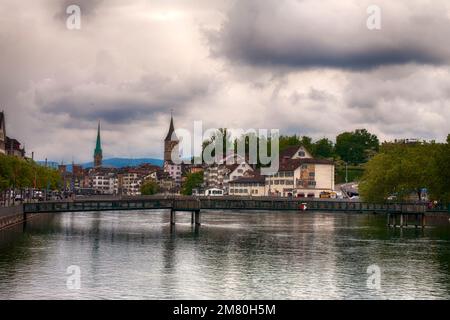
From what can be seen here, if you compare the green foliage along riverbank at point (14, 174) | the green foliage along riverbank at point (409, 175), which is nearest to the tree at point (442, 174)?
the green foliage along riverbank at point (409, 175)

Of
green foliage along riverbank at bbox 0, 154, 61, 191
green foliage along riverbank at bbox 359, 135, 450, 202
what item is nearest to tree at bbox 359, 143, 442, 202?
green foliage along riverbank at bbox 359, 135, 450, 202

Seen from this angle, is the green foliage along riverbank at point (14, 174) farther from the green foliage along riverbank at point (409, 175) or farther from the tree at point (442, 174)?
the tree at point (442, 174)

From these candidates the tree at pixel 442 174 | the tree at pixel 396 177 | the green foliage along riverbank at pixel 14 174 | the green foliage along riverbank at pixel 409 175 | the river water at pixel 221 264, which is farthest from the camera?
the tree at pixel 396 177

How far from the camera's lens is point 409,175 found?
444 ft

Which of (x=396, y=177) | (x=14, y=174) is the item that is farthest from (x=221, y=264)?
(x=396, y=177)

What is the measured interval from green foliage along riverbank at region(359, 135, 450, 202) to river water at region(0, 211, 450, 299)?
51.5 feet

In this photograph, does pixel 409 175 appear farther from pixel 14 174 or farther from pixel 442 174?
pixel 14 174

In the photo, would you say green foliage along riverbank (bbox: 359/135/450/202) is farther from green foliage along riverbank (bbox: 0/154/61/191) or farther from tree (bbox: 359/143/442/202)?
green foliage along riverbank (bbox: 0/154/61/191)

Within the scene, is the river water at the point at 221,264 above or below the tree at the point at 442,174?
below

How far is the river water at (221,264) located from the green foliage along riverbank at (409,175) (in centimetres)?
1569

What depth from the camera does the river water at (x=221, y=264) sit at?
5300cm
